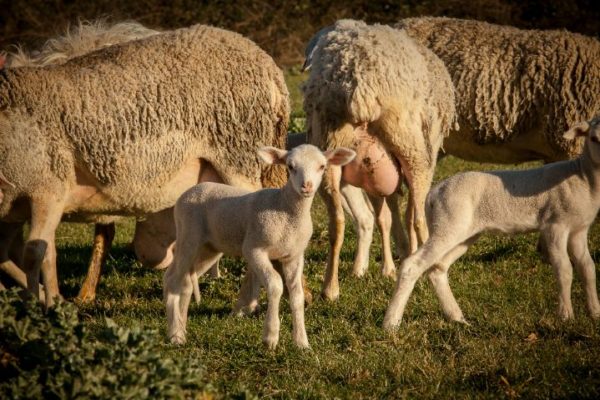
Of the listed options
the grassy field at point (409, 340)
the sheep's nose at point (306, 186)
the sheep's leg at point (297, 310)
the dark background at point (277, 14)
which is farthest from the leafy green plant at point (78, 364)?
the dark background at point (277, 14)

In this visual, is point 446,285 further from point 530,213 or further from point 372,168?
point 372,168

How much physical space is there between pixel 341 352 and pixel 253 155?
2.41 meters

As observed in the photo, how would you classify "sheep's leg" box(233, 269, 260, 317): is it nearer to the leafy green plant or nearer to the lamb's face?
the lamb's face

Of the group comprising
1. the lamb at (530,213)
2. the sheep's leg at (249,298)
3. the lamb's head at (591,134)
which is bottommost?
the sheep's leg at (249,298)

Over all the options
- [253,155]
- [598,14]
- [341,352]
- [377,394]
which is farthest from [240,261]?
[598,14]

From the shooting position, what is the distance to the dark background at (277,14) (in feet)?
70.3

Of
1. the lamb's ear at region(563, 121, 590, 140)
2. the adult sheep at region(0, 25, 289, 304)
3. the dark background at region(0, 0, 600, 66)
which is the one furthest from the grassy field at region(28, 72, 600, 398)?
the dark background at region(0, 0, 600, 66)

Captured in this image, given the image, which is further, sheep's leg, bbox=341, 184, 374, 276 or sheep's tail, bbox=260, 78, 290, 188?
sheep's leg, bbox=341, 184, 374, 276

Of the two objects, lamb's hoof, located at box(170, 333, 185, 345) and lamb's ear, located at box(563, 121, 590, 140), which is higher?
lamb's ear, located at box(563, 121, 590, 140)

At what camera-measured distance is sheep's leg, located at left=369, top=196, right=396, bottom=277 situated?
8249 millimetres

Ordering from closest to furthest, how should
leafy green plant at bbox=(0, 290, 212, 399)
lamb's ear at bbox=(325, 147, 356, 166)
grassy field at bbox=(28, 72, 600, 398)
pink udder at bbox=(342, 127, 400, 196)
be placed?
leafy green plant at bbox=(0, 290, 212, 399), grassy field at bbox=(28, 72, 600, 398), lamb's ear at bbox=(325, 147, 356, 166), pink udder at bbox=(342, 127, 400, 196)

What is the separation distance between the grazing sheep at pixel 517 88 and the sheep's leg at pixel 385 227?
3.80 feet

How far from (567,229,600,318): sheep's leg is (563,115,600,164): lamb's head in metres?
0.50

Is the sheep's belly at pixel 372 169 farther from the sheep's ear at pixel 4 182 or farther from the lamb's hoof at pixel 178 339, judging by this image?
the sheep's ear at pixel 4 182
